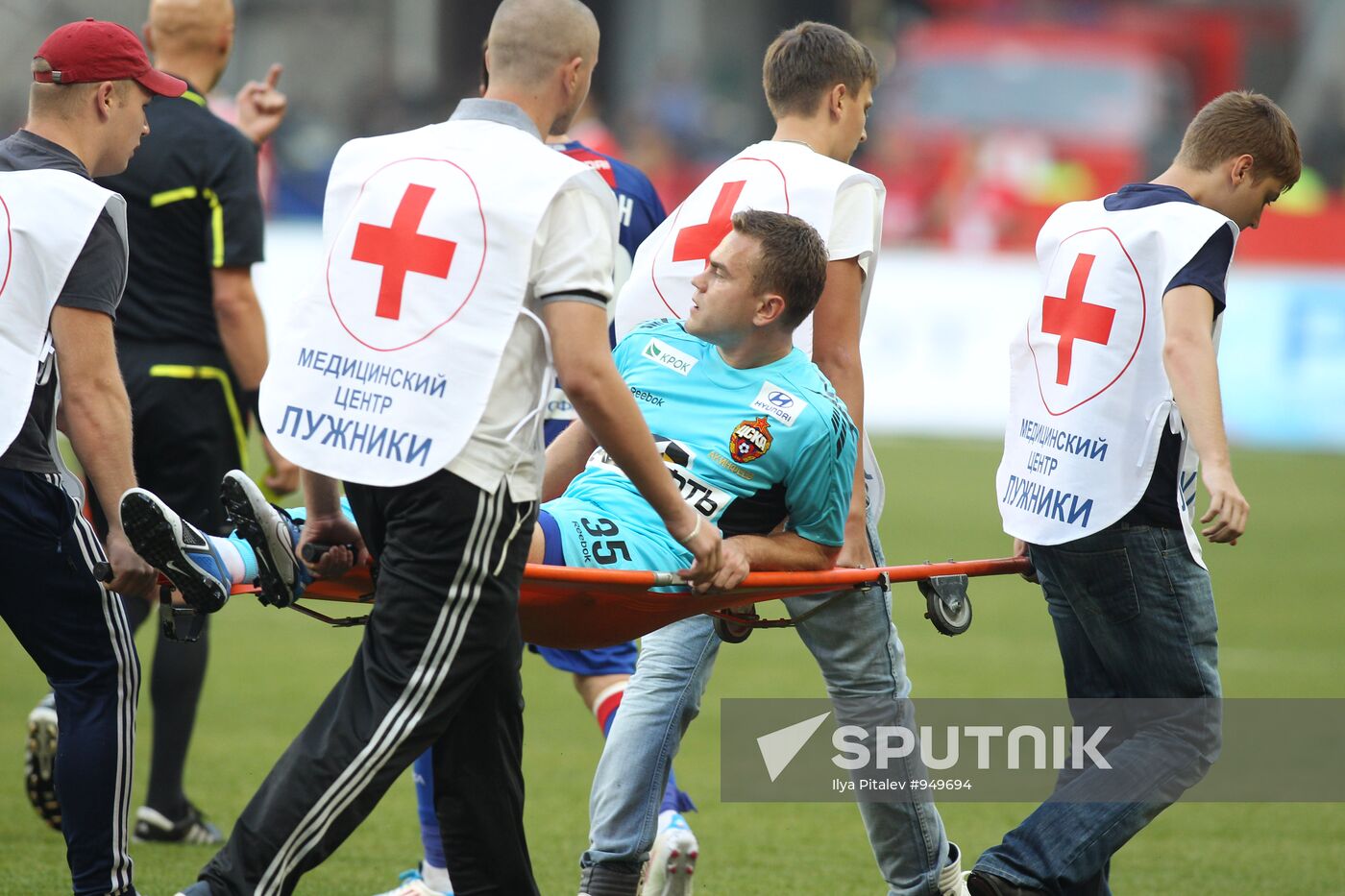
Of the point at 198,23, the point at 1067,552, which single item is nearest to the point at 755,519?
the point at 1067,552

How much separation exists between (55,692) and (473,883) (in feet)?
3.93

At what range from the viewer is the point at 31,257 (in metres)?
3.84

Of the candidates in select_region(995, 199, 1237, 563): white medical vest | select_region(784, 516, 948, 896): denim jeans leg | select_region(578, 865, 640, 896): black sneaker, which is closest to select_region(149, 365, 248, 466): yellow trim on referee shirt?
select_region(578, 865, 640, 896): black sneaker

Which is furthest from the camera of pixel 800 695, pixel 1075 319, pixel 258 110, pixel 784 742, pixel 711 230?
pixel 800 695

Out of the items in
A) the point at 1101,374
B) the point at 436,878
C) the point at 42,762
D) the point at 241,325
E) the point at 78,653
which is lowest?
the point at 42,762

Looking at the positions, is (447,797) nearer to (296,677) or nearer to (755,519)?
(755,519)

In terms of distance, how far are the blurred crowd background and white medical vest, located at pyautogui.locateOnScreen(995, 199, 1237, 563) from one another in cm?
1480

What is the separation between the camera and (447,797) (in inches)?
143

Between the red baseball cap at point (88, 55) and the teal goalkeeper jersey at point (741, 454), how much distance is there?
1.42m

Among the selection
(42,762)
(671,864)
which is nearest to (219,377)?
(42,762)

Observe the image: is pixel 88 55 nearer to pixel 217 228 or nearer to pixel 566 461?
pixel 566 461

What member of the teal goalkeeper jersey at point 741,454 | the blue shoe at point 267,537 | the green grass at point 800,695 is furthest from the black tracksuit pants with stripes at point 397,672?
the green grass at point 800,695

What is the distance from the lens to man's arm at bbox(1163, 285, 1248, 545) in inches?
155

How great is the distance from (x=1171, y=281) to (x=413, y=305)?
5.98 ft
